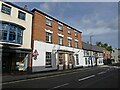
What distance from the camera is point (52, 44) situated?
1013 inches

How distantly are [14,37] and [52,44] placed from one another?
869 centimetres

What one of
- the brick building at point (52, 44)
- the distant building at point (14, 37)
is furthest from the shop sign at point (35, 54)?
the distant building at point (14, 37)

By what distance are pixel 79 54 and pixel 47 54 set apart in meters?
13.7

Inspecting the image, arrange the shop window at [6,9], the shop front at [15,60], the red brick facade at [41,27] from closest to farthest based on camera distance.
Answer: the shop window at [6,9]
the shop front at [15,60]
the red brick facade at [41,27]

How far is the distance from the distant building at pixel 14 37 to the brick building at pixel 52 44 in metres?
1.19

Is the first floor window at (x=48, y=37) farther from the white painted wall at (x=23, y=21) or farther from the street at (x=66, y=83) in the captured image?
the street at (x=66, y=83)

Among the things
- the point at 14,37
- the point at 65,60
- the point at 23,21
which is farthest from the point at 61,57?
the point at 14,37

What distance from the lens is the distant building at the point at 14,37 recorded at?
1731cm

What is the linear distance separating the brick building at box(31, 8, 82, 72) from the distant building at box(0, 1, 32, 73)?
119 cm

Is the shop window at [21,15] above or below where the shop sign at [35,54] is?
above

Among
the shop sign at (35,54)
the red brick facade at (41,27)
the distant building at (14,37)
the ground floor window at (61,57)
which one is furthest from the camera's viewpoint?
the ground floor window at (61,57)

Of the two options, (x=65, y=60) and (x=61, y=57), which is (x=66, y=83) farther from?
(x=65, y=60)

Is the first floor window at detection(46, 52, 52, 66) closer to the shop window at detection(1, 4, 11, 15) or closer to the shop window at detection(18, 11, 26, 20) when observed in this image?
the shop window at detection(18, 11, 26, 20)

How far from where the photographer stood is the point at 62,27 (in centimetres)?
3005
